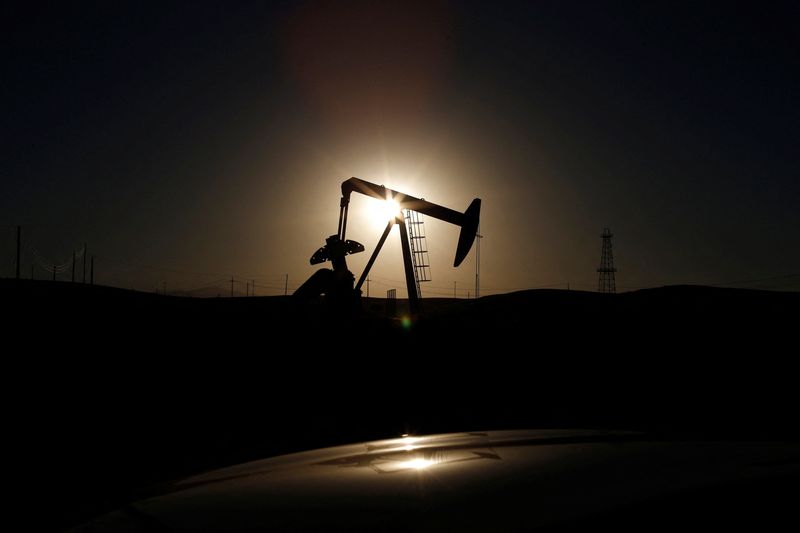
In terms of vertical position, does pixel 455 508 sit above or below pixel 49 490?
above

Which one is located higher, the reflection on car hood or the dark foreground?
the reflection on car hood

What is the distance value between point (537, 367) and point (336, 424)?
6.11 metres

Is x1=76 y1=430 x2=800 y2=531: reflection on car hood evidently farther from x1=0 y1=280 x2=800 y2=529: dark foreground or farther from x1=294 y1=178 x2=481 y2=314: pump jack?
x1=294 y1=178 x2=481 y2=314: pump jack

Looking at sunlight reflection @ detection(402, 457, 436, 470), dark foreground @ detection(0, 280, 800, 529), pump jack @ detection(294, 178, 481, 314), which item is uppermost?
pump jack @ detection(294, 178, 481, 314)

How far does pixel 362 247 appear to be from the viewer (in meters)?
19.6

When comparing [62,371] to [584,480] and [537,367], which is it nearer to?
[537,367]

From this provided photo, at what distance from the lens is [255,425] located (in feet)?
30.7

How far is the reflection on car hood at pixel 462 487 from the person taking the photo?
1387 millimetres

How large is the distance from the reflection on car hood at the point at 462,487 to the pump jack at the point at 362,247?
16722mm

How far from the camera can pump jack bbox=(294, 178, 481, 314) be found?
18.9m

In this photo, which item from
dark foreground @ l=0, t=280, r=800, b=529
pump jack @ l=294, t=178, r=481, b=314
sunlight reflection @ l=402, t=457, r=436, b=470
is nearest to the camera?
sunlight reflection @ l=402, t=457, r=436, b=470

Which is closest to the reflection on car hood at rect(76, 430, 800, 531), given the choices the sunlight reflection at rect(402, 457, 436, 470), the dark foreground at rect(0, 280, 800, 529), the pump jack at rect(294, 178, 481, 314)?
the sunlight reflection at rect(402, 457, 436, 470)

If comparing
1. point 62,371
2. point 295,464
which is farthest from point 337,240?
point 295,464

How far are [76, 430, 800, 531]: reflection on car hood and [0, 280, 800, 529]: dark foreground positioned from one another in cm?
401
